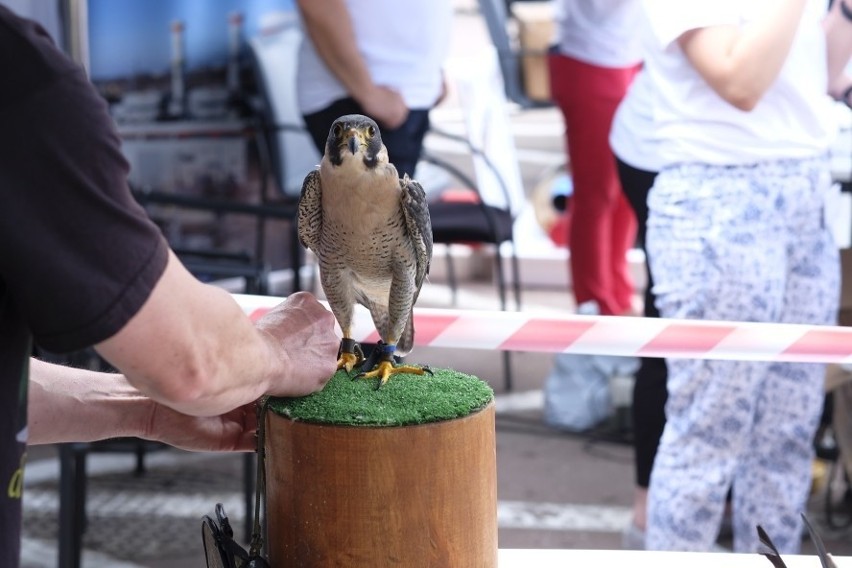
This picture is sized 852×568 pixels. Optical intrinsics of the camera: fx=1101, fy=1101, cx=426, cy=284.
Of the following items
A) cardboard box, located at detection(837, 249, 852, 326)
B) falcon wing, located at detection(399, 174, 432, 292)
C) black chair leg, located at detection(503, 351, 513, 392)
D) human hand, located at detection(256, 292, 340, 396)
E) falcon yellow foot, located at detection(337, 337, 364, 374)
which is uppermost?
falcon wing, located at detection(399, 174, 432, 292)

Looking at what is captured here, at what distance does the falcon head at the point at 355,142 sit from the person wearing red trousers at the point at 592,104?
2.63 metres

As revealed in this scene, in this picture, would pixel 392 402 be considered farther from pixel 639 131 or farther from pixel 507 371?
pixel 507 371

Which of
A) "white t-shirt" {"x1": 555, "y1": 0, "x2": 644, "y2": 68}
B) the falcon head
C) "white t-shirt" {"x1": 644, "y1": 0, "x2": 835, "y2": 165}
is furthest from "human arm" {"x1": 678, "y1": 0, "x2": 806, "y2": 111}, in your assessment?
"white t-shirt" {"x1": 555, "y1": 0, "x2": 644, "y2": 68}

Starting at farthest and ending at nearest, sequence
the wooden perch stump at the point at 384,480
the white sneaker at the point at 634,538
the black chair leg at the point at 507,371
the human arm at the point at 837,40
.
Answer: the black chair leg at the point at 507,371 < the white sneaker at the point at 634,538 < the human arm at the point at 837,40 < the wooden perch stump at the point at 384,480

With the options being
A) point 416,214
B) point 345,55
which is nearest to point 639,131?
point 345,55

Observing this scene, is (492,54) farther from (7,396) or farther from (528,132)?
(528,132)

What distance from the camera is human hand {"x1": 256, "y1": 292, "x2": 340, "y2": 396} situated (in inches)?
48.6

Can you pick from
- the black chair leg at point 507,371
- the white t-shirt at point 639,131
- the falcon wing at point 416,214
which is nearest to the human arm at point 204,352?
the falcon wing at point 416,214

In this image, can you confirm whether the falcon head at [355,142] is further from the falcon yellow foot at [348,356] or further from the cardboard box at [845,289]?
the cardboard box at [845,289]

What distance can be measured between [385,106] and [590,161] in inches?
57.3

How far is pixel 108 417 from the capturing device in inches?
53.9

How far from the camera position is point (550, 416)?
4.09 m

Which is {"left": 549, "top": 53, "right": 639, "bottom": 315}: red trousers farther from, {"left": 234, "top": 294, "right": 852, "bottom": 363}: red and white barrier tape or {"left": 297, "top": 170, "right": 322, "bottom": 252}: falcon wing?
{"left": 297, "top": 170, "right": 322, "bottom": 252}: falcon wing

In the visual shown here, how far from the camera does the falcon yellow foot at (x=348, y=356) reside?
1.47 metres
